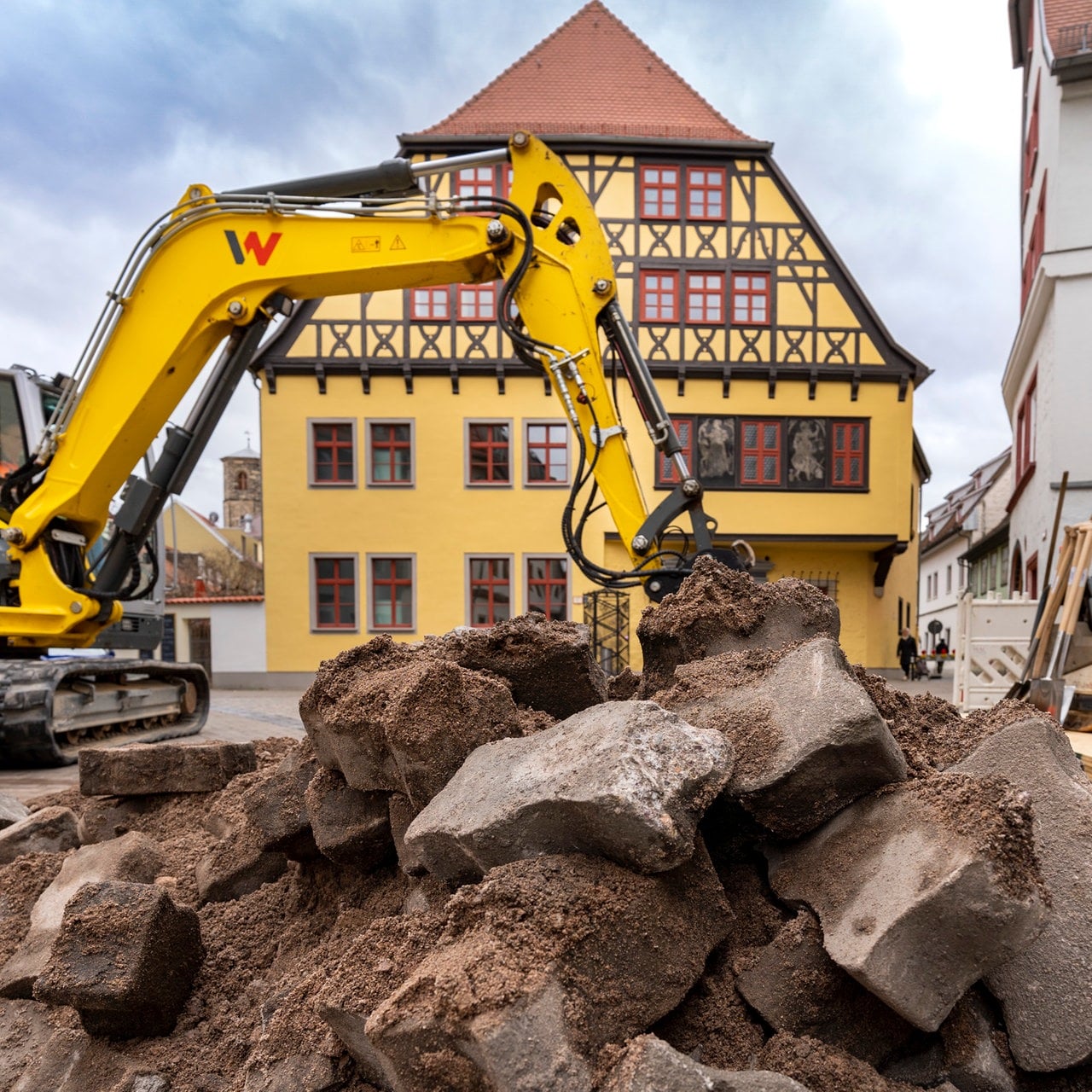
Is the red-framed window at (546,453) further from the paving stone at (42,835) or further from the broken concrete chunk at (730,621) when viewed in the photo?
the broken concrete chunk at (730,621)

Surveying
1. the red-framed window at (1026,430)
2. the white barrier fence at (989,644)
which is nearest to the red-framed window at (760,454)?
the red-framed window at (1026,430)

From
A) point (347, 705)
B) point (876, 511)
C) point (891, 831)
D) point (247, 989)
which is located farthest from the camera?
point (876, 511)

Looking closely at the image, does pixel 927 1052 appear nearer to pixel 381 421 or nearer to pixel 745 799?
pixel 745 799

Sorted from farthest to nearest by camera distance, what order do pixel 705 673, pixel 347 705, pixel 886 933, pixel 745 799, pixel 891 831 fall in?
1. pixel 705 673
2. pixel 347 705
3. pixel 745 799
4. pixel 891 831
5. pixel 886 933

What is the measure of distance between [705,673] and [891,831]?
97 centimetres

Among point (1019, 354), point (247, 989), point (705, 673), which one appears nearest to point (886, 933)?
point (705, 673)

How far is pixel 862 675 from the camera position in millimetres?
3121

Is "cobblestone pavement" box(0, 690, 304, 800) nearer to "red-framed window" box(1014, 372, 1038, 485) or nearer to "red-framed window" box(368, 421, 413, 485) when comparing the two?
"red-framed window" box(368, 421, 413, 485)

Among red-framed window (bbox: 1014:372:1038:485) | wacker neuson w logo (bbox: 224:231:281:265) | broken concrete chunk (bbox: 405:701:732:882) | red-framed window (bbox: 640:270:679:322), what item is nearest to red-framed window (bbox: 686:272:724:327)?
red-framed window (bbox: 640:270:679:322)

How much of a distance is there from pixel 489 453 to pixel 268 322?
1359 centimetres

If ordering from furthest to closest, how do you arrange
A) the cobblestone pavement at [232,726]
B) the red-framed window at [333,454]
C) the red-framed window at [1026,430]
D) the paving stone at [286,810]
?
the red-framed window at [333,454]
the red-framed window at [1026,430]
the cobblestone pavement at [232,726]
the paving stone at [286,810]

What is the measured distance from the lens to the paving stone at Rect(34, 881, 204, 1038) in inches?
95.3

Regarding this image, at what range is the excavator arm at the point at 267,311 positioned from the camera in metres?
6.31

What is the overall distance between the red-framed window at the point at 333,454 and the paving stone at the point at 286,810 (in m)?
17.3
